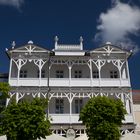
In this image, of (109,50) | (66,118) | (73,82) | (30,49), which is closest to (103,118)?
(66,118)

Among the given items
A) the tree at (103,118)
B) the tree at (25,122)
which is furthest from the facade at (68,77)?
the tree at (25,122)

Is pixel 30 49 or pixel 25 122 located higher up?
pixel 30 49

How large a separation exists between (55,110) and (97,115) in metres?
11.8

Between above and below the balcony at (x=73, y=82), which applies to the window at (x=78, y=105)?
below

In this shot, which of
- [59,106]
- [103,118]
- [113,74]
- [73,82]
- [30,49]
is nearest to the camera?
[103,118]

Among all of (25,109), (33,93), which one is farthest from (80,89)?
(25,109)

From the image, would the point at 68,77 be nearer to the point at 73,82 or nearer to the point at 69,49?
the point at 73,82

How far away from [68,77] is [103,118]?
43.1 feet

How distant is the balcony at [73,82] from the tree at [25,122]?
1170cm

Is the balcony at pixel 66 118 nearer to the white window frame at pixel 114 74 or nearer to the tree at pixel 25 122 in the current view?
the white window frame at pixel 114 74

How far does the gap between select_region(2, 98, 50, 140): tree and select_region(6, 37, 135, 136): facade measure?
10.9 m

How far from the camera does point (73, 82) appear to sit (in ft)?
118

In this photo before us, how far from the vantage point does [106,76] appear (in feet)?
124

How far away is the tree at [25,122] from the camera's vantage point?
22.4 m
